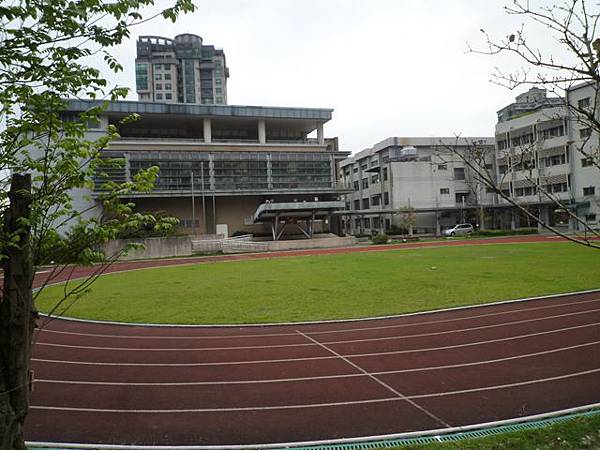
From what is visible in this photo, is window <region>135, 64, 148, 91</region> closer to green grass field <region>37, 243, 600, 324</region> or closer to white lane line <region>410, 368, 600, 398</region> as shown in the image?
green grass field <region>37, 243, 600, 324</region>

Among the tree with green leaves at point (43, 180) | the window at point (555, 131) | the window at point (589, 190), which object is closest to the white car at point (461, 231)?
the window at point (589, 190)

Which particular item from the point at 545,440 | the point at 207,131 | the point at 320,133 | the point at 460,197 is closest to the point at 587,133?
the point at 545,440

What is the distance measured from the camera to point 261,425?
6.07 meters

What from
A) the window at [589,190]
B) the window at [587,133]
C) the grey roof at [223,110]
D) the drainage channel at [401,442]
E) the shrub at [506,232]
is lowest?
the drainage channel at [401,442]

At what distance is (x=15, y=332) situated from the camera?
395cm

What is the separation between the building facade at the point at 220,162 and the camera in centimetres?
5234

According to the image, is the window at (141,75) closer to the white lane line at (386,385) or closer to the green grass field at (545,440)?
the white lane line at (386,385)

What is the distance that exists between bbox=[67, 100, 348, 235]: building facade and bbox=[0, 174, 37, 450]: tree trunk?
47658 mm

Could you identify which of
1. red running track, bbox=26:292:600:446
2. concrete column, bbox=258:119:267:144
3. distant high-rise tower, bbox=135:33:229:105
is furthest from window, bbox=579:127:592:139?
distant high-rise tower, bbox=135:33:229:105

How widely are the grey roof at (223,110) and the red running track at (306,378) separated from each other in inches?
1807

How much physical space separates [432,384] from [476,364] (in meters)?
1.41

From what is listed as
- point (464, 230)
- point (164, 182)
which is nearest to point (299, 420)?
point (164, 182)

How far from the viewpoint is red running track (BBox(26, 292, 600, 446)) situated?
6.05 metres

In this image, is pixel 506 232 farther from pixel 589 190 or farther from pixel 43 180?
pixel 43 180
